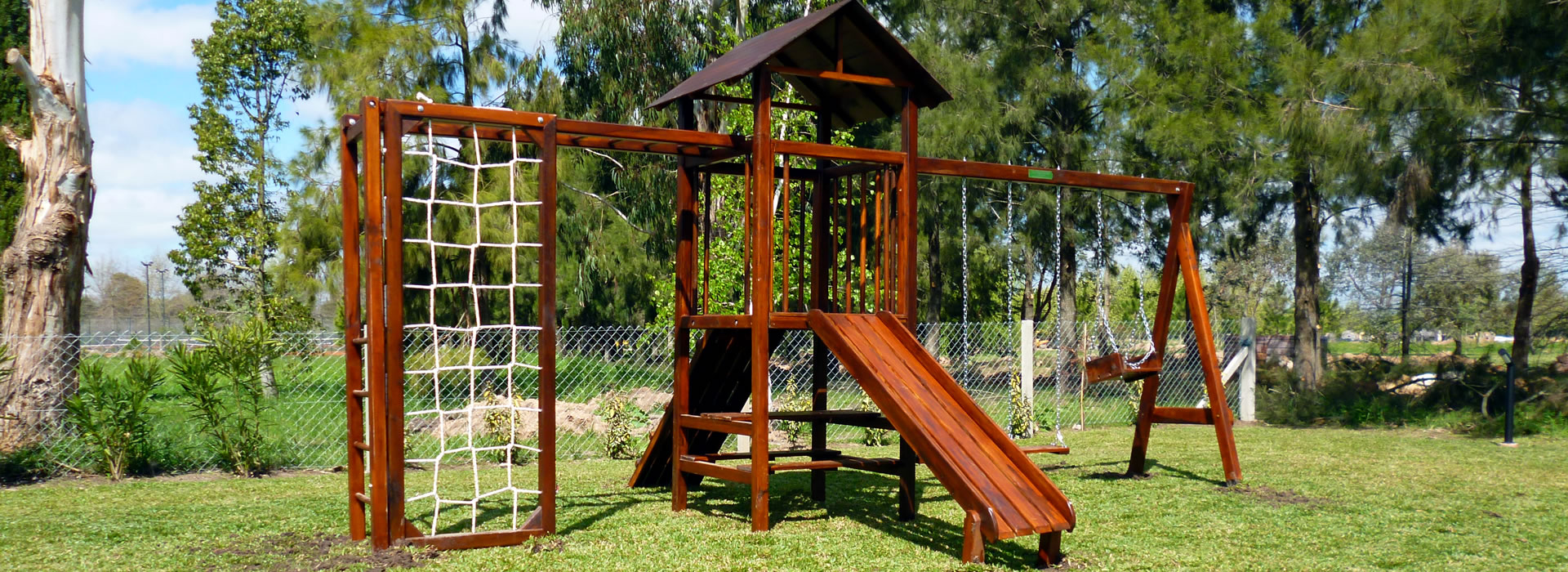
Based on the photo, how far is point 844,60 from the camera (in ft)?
22.4

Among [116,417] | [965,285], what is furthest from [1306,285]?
[116,417]

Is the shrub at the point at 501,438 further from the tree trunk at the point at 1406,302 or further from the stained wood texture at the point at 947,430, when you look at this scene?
the tree trunk at the point at 1406,302

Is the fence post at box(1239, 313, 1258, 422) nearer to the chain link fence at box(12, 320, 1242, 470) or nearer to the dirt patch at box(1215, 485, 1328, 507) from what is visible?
the chain link fence at box(12, 320, 1242, 470)

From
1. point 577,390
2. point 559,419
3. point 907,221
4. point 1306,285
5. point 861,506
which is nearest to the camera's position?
point 907,221

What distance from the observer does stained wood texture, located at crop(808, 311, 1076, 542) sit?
16.5 feet

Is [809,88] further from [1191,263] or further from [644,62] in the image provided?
[644,62]

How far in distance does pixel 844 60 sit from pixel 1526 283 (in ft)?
35.8

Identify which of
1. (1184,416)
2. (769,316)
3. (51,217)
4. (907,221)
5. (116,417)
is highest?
(51,217)

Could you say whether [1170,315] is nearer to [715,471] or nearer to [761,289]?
[761,289]

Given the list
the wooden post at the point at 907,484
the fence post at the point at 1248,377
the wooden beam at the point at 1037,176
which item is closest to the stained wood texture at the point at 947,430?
the wooden post at the point at 907,484

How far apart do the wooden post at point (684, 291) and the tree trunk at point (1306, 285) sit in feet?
36.7

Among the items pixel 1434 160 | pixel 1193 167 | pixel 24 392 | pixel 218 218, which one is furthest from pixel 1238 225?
pixel 218 218

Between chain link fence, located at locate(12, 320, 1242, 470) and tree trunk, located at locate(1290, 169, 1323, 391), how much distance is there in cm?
133

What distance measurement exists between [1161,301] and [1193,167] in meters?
8.48
